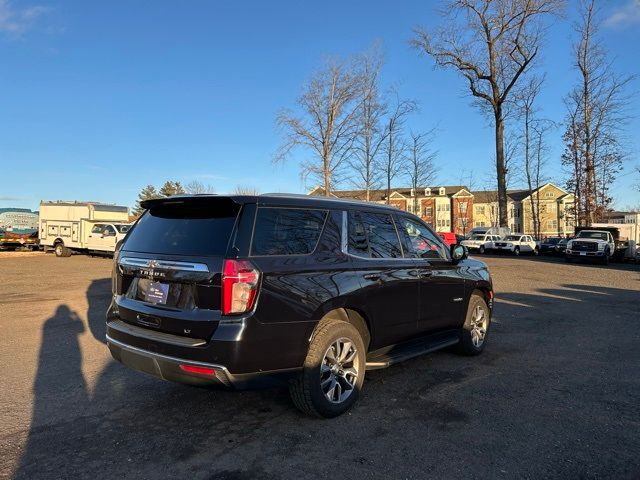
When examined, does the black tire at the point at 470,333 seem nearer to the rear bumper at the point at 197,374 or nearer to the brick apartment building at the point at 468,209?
the rear bumper at the point at 197,374

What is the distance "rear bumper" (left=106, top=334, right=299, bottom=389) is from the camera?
3.27 metres

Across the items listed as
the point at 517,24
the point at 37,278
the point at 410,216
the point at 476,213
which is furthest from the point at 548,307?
the point at 476,213

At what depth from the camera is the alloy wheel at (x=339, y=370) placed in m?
3.87

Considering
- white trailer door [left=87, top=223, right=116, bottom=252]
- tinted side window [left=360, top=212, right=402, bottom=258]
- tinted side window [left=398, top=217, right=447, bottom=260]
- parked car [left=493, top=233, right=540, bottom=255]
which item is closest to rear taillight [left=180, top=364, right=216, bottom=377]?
tinted side window [left=360, top=212, right=402, bottom=258]

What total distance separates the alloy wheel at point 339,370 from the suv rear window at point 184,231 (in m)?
1.29

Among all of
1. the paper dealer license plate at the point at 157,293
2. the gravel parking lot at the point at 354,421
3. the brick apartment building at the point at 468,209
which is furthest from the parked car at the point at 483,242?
the brick apartment building at the point at 468,209

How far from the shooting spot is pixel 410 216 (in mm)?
5266

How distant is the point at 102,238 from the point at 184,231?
22316 millimetres

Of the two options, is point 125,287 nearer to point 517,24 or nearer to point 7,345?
point 7,345

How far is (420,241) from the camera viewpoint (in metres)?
5.25

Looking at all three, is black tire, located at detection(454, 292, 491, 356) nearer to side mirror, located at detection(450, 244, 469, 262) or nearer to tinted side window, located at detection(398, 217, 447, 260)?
side mirror, located at detection(450, 244, 469, 262)

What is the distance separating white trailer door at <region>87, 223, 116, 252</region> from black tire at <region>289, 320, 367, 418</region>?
2174 centimetres

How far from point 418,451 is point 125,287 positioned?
2.72 m

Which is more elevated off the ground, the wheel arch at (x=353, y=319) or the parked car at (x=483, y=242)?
the parked car at (x=483, y=242)
